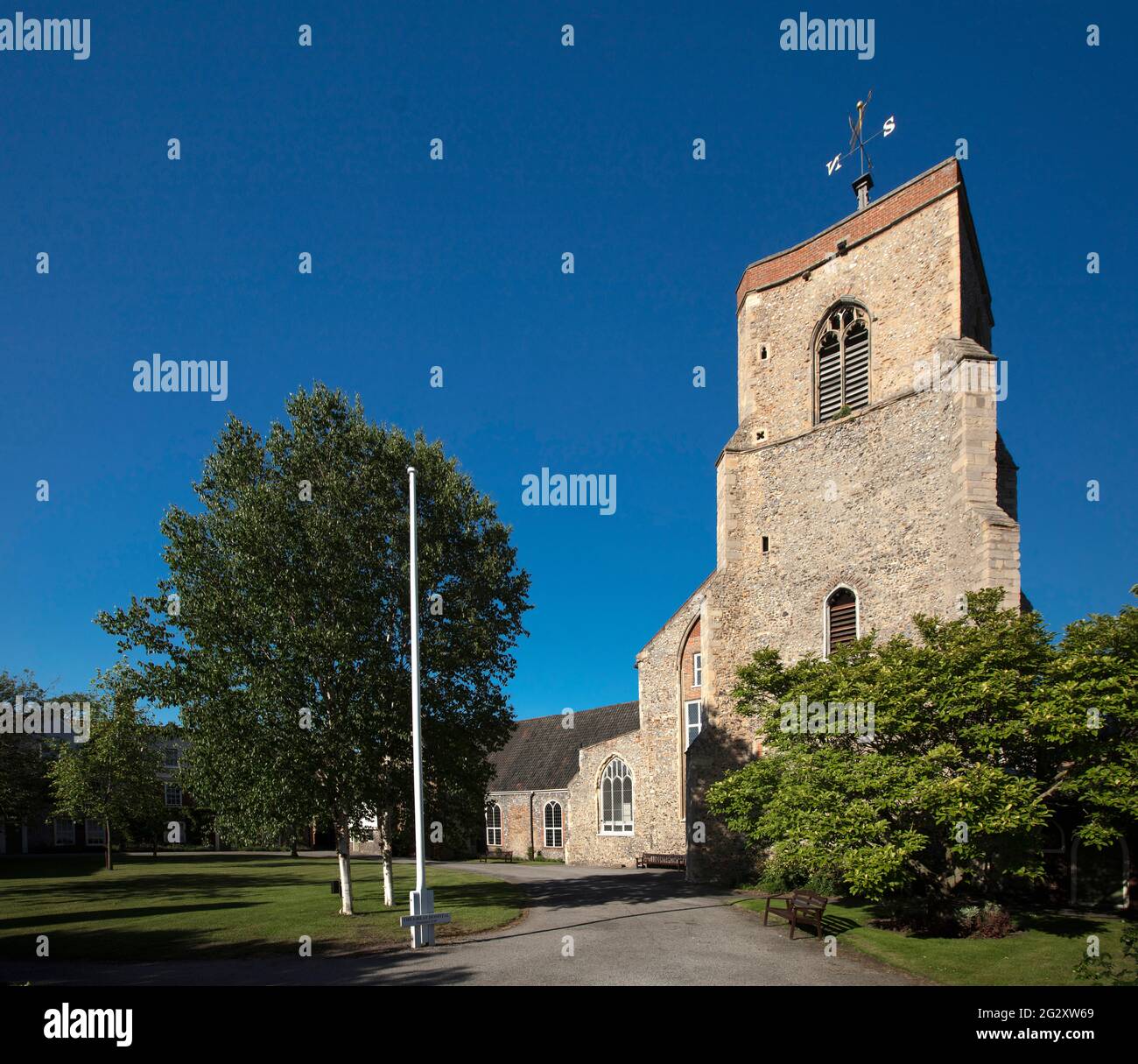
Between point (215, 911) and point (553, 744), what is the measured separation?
3059cm

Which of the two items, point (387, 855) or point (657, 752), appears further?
point (657, 752)

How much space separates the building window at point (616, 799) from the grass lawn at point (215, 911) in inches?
303

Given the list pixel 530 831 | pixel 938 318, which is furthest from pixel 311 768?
pixel 530 831

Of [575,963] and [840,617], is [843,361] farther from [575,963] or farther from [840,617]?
[575,963]

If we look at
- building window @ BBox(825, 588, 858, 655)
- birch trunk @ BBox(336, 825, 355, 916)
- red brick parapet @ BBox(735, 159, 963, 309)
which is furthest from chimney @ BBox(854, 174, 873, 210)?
birch trunk @ BBox(336, 825, 355, 916)

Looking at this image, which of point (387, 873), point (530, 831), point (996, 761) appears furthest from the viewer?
point (530, 831)

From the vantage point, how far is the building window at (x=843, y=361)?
26250 mm

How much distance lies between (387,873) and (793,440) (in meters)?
18.6

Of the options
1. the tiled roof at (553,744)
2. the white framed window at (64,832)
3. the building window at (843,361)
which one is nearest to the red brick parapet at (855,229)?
the building window at (843,361)

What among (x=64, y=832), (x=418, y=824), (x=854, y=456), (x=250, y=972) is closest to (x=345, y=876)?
(x=418, y=824)

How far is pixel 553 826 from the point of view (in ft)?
156

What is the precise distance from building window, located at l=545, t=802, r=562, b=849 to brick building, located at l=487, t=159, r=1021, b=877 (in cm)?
2157
